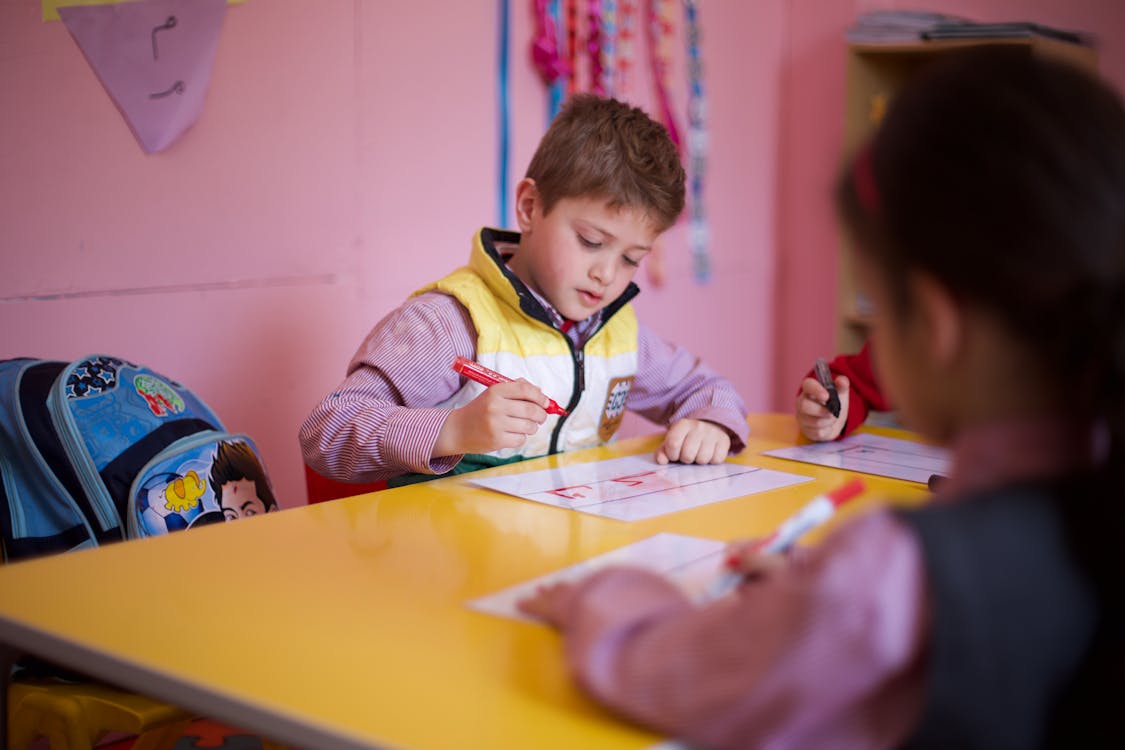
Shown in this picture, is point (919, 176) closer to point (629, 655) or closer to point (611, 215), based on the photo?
point (629, 655)

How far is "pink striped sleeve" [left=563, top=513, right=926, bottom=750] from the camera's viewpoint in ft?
1.62

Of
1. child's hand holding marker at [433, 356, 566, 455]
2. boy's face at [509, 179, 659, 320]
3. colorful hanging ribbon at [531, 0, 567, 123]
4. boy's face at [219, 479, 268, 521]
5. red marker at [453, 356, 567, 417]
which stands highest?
colorful hanging ribbon at [531, 0, 567, 123]

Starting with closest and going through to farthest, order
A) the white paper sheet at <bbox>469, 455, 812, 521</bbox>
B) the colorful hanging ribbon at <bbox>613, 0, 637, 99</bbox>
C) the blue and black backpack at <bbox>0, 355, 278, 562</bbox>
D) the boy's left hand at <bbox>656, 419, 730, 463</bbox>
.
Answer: the white paper sheet at <bbox>469, 455, 812, 521</bbox> < the blue and black backpack at <bbox>0, 355, 278, 562</bbox> < the boy's left hand at <bbox>656, 419, 730, 463</bbox> < the colorful hanging ribbon at <bbox>613, 0, 637, 99</bbox>

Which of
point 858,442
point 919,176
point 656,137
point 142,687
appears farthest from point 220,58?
point 919,176

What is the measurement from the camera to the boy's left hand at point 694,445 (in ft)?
4.37

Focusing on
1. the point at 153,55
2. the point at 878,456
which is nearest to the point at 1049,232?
the point at 878,456

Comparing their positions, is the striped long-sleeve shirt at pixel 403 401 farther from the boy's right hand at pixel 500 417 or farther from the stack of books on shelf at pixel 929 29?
the stack of books on shelf at pixel 929 29

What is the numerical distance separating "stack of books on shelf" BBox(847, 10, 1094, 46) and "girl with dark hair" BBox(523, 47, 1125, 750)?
8.20ft

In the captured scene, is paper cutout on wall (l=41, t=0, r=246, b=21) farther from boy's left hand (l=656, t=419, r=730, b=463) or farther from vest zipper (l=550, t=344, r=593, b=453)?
boy's left hand (l=656, t=419, r=730, b=463)

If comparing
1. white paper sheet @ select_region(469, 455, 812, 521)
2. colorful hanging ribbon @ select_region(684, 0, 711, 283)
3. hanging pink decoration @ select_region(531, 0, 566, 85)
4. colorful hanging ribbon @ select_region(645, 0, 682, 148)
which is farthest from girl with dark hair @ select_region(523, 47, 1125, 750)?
colorful hanging ribbon @ select_region(684, 0, 711, 283)

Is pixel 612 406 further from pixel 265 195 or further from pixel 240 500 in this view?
pixel 265 195

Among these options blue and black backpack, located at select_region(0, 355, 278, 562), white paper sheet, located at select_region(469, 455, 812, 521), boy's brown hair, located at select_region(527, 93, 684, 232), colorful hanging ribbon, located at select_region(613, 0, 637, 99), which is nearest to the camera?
white paper sheet, located at select_region(469, 455, 812, 521)

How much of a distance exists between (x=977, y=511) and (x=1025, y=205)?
0.15 metres

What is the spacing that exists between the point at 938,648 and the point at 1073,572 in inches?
3.7
